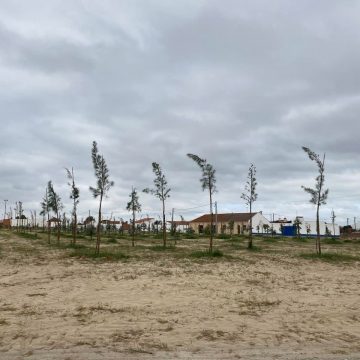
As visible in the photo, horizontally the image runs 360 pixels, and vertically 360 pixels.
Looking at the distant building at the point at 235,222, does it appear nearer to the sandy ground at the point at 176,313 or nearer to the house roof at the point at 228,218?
the house roof at the point at 228,218

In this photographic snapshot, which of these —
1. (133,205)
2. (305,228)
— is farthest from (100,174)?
(305,228)

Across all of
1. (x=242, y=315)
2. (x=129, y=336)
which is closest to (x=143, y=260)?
(x=242, y=315)

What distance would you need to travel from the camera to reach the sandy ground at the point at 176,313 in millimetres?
6842

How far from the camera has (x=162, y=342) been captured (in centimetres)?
716

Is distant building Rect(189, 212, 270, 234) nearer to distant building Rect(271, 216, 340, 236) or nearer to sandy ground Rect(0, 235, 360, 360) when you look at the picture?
distant building Rect(271, 216, 340, 236)

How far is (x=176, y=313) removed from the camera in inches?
364

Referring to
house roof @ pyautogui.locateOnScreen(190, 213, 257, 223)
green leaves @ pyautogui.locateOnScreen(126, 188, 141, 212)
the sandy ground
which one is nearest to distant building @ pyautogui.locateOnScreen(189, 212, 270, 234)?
house roof @ pyautogui.locateOnScreen(190, 213, 257, 223)

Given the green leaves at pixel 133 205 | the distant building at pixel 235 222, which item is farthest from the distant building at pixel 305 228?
the green leaves at pixel 133 205

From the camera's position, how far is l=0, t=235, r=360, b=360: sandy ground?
6.84 m

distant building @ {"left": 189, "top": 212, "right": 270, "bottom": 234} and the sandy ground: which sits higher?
distant building @ {"left": 189, "top": 212, "right": 270, "bottom": 234}

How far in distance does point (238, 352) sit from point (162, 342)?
1.26 meters

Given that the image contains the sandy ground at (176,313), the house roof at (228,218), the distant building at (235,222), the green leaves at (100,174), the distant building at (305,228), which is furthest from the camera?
the house roof at (228,218)

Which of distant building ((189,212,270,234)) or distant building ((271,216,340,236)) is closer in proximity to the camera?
distant building ((271,216,340,236))

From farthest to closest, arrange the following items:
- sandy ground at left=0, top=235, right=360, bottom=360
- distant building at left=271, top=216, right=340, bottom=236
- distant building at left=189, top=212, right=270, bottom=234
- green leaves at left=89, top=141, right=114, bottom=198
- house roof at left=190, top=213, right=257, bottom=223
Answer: house roof at left=190, top=213, right=257, bottom=223
distant building at left=189, top=212, right=270, bottom=234
distant building at left=271, top=216, right=340, bottom=236
green leaves at left=89, top=141, right=114, bottom=198
sandy ground at left=0, top=235, right=360, bottom=360
